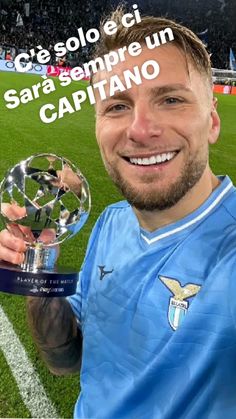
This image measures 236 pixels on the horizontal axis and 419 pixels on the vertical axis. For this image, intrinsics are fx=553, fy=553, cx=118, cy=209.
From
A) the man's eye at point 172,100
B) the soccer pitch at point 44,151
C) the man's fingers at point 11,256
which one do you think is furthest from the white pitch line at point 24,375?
the man's eye at point 172,100

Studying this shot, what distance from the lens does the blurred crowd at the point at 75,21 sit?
30.2 metres

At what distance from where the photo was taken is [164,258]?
4.20ft

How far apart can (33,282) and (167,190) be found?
370 millimetres

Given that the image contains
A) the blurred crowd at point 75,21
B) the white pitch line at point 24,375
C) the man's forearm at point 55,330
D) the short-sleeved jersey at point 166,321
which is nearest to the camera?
the short-sleeved jersey at point 166,321

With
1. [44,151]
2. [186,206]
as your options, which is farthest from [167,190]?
[44,151]

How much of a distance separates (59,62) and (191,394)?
83.7 feet

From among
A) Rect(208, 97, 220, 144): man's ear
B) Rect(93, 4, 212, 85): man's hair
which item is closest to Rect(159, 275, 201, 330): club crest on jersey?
Rect(208, 97, 220, 144): man's ear

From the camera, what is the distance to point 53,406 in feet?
7.88

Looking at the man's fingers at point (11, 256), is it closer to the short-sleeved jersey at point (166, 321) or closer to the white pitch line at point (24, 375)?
the short-sleeved jersey at point (166, 321)

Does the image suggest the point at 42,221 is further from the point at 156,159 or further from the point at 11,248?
the point at 156,159

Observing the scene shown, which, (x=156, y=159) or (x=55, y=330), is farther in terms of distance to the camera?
(x=55, y=330)

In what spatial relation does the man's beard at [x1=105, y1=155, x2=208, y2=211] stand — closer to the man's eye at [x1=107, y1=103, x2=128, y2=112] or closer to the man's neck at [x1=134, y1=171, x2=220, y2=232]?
the man's neck at [x1=134, y1=171, x2=220, y2=232]

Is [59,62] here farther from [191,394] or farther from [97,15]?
[191,394]

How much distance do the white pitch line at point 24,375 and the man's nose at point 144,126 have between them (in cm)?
151
